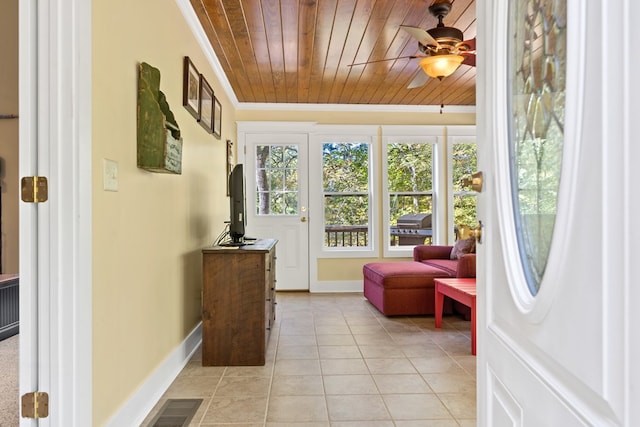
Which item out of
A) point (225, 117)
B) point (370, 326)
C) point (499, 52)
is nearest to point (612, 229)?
point (499, 52)

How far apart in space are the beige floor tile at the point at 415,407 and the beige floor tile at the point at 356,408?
2.0 inches

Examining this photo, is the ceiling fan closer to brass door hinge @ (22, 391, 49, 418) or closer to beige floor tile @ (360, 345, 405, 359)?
beige floor tile @ (360, 345, 405, 359)

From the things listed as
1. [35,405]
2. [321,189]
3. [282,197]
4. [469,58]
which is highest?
[469,58]

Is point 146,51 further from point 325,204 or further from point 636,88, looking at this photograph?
point 325,204

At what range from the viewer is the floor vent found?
6.58ft

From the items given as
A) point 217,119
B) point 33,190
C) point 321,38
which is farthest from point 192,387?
point 321,38

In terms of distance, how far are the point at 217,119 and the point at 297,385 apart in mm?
2666

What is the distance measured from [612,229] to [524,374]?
1.27ft

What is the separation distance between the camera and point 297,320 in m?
4.01

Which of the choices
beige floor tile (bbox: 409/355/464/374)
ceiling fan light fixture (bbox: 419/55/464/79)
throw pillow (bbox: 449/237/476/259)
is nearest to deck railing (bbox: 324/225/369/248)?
throw pillow (bbox: 449/237/476/259)

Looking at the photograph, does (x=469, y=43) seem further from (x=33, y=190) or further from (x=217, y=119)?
(x=33, y=190)

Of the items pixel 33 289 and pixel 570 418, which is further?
pixel 33 289

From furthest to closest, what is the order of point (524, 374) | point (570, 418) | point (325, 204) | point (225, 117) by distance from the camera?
1. point (325, 204)
2. point (225, 117)
3. point (524, 374)
4. point (570, 418)

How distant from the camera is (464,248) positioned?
4402mm
